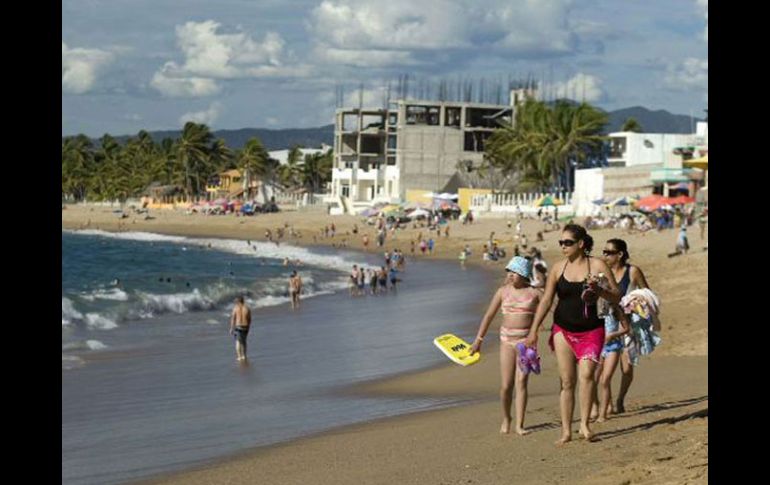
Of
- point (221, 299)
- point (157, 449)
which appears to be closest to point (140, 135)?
point (221, 299)

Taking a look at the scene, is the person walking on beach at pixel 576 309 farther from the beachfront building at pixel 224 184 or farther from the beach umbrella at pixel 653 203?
the beachfront building at pixel 224 184

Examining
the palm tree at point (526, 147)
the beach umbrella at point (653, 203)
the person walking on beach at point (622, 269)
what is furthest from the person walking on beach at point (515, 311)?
the palm tree at point (526, 147)

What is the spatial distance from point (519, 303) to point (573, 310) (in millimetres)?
628

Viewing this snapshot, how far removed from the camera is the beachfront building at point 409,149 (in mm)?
100500

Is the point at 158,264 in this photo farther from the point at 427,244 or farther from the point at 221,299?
the point at 221,299

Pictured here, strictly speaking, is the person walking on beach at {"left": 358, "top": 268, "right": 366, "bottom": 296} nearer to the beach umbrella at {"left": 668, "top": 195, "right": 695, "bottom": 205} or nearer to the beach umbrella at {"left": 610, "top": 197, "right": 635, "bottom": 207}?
the beach umbrella at {"left": 668, "top": 195, "right": 695, "bottom": 205}

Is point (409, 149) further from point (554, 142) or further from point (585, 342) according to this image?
point (585, 342)

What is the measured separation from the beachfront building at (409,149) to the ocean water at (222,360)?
51523 mm

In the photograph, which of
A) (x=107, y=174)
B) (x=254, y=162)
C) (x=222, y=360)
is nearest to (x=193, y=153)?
(x=254, y=162)

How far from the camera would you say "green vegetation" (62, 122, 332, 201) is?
132 m

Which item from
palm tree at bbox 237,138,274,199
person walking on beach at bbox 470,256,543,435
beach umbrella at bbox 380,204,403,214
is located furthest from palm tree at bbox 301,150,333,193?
person walking on beach at bbox 470,256,543,435

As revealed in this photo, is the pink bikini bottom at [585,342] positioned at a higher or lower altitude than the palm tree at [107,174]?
lower
